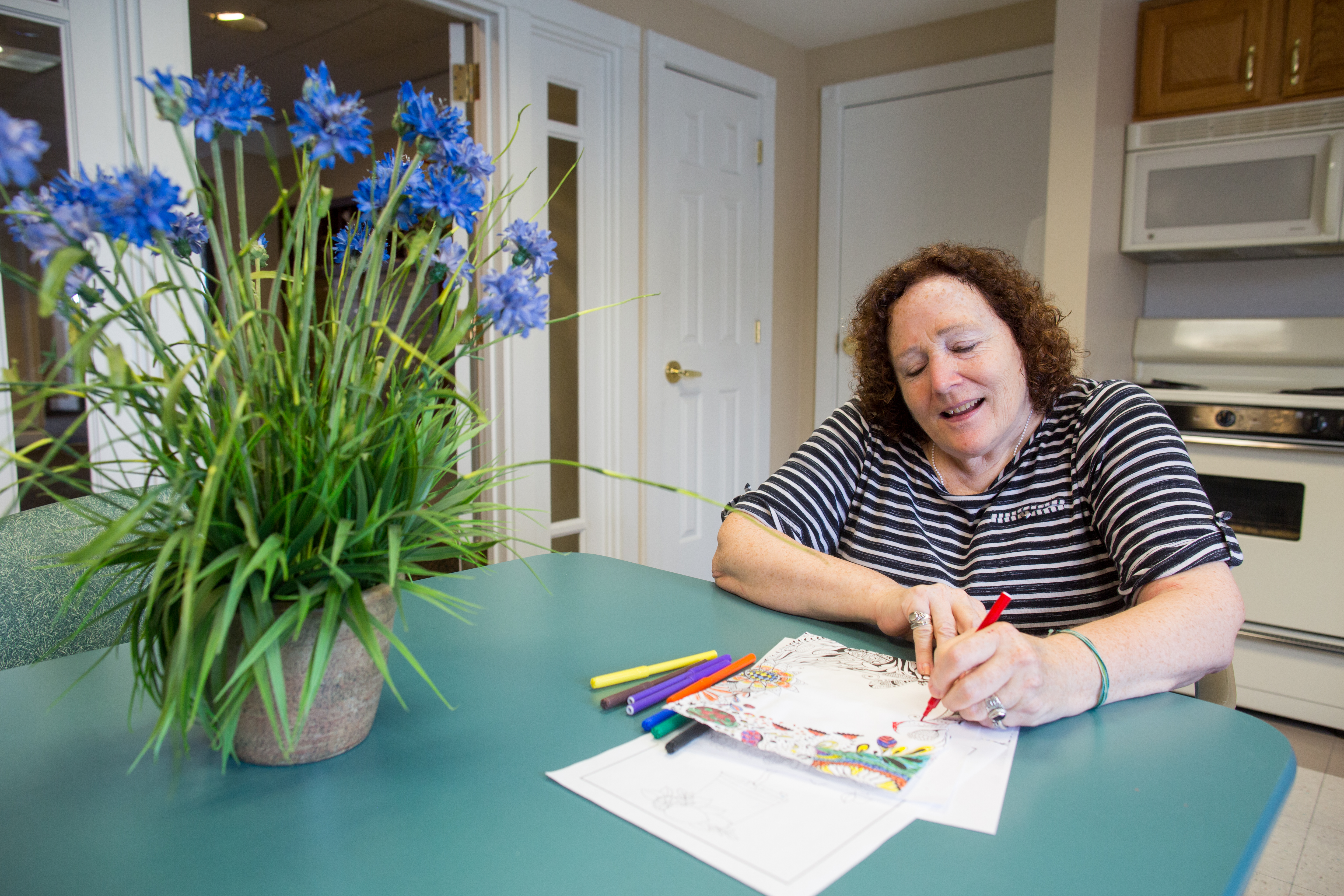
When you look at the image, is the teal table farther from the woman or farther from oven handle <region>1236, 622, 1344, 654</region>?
oven handle <region>1236, 622, 1344, 654</region>

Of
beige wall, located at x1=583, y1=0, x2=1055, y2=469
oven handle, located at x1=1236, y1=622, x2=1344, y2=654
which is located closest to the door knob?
beige wall, located at x1=583, y1=0, x2=1055, y2=469

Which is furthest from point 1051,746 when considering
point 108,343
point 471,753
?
point 108,343

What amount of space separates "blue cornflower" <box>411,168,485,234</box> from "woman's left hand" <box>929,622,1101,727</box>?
0.59 meters

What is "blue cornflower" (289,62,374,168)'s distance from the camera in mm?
580

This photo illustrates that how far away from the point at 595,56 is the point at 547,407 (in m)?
1.27

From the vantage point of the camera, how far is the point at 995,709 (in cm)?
80

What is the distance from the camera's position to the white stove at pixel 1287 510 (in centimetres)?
249

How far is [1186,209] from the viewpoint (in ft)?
9.22

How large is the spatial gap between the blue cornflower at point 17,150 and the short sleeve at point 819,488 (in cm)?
103

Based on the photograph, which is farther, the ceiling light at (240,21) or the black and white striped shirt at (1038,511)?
the ceiling light at (240,21)

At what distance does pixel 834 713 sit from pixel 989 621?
0.22 m

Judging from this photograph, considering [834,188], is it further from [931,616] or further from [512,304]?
[512,304]

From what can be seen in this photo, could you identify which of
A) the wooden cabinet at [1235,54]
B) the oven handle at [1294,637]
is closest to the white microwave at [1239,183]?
the wooden cabinet at [1235,54]

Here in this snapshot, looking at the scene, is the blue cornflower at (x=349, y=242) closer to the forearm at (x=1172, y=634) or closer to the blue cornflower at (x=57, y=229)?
the blue cornflower at (x=57, y=229)
